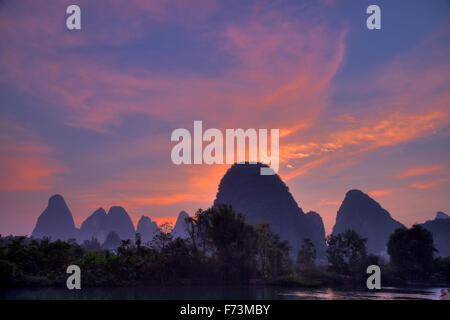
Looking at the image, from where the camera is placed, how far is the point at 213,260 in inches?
1172

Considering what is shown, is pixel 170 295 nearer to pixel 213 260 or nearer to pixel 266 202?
pixel 213 260

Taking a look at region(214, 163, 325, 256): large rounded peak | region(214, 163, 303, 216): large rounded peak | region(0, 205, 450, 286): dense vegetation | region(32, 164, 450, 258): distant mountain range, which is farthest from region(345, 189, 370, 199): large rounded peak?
region(0, 205, 450, 286): dense vegetation

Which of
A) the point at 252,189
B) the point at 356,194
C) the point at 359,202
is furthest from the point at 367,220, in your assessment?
the point at 252,189

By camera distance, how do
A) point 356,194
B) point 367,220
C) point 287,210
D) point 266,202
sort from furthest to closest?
point 356,194 → point 367,220 → point 287,210 → point 266,202

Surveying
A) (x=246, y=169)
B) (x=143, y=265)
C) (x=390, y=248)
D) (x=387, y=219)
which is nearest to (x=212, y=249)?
(x=143, y=265)

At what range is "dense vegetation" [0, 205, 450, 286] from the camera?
24.4 metres

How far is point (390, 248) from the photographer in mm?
35750

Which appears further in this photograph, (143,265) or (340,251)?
(340,251)

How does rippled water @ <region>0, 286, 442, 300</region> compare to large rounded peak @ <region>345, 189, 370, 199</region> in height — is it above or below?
below

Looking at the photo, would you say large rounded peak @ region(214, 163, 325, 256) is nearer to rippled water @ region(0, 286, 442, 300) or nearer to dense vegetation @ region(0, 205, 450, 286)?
dense vegetation @ region(0, 205, 450, 286)

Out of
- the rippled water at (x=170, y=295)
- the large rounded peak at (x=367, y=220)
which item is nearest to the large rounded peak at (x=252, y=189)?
the large rounded peak at (x=367, y=220)

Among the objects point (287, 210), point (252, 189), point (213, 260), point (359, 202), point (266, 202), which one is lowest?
point (287, 210)
